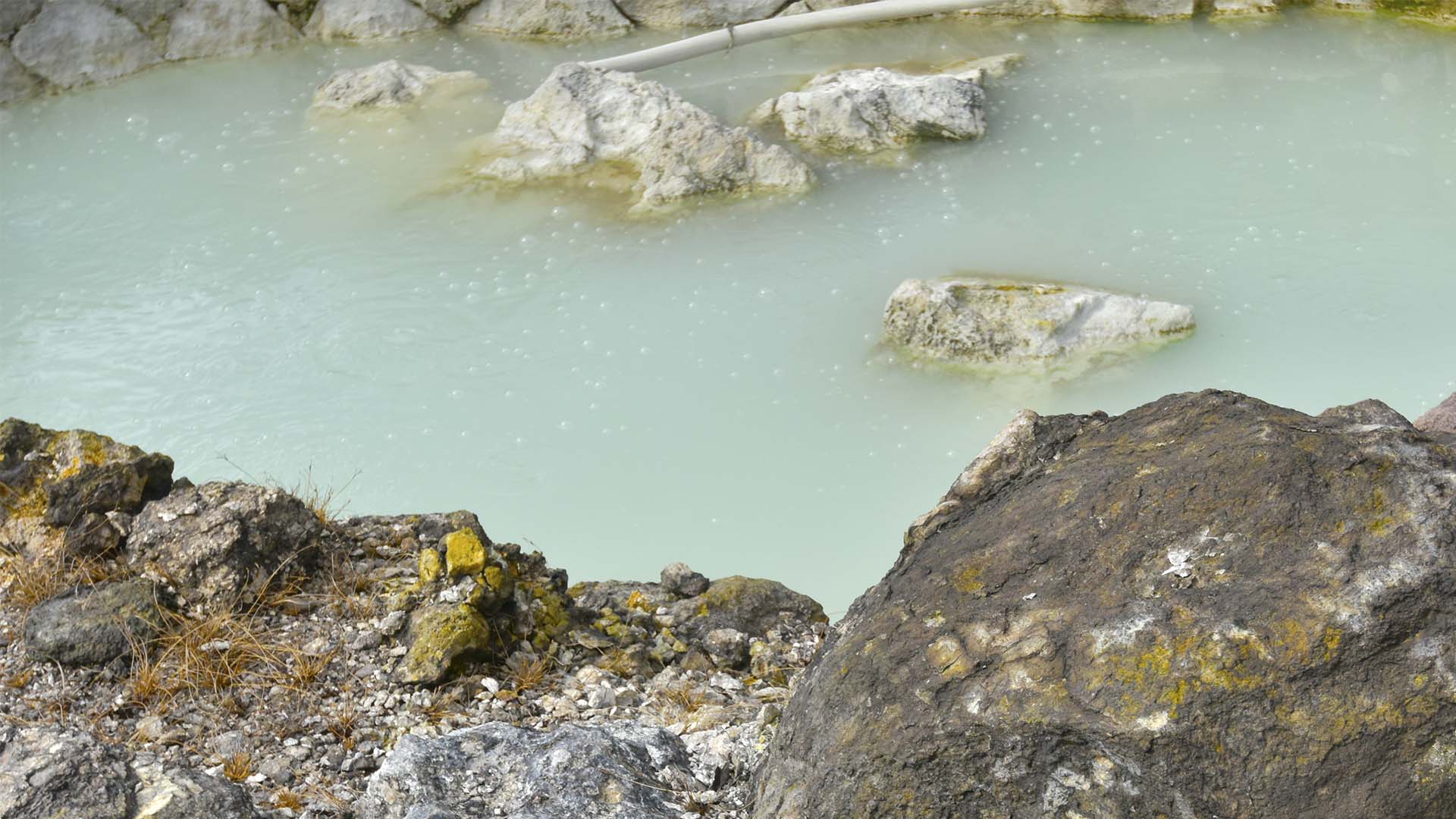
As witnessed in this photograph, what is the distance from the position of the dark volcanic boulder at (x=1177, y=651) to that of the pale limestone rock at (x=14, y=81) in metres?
7.53

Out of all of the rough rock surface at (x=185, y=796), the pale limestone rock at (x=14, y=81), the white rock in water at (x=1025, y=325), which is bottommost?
the white rock in water at (x=1025, y=325)

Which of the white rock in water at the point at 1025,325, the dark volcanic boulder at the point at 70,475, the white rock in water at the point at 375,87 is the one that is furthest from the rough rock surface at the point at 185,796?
the white rock in water at the point at 375,87

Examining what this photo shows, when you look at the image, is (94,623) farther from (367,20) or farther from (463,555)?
(367,20)

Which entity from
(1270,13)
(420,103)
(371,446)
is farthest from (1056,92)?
(371,446)

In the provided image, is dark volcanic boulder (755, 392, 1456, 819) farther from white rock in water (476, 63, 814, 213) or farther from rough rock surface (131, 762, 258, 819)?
white rock in water (476, 63, 814, 213)

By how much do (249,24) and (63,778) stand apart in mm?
7066

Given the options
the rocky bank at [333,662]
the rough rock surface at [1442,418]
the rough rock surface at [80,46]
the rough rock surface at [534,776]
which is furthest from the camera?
the rough rock surface at [80,46]

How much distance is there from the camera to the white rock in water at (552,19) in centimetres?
802

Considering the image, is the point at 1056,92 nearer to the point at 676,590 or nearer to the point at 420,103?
the point at 420,103

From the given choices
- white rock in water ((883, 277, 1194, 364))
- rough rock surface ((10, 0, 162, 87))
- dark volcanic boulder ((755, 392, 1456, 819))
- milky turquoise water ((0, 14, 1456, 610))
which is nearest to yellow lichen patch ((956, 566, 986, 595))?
dark volcanic boulder ((755, 392, 1456, 819))

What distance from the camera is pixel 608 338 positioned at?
5203 mm

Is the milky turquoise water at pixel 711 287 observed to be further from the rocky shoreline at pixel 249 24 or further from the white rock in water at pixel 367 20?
the white rock in water at pixel 367 20

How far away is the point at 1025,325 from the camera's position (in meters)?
5.05

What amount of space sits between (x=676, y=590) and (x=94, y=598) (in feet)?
4.86
